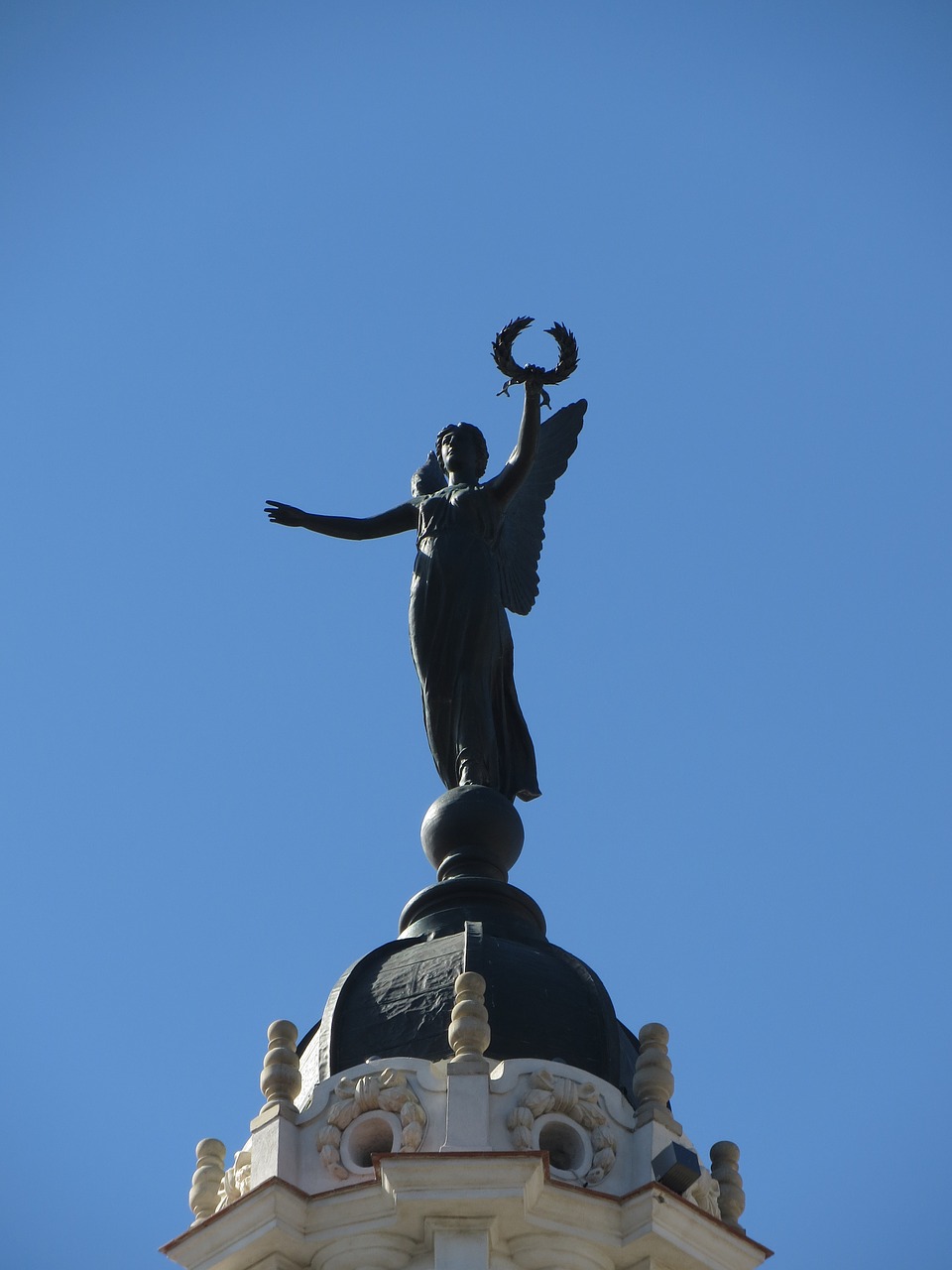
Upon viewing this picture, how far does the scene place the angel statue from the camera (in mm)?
28219

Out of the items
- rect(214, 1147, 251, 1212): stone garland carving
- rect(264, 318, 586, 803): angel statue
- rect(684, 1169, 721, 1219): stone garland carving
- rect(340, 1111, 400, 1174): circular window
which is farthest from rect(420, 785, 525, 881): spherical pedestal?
rect(684, 1169, 721, 1219): stone garland carving

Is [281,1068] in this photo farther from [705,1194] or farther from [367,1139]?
[705,1194]

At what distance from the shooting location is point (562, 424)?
31.5 meters

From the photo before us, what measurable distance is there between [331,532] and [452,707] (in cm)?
195

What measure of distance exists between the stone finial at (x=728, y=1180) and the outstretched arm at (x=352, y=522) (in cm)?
663

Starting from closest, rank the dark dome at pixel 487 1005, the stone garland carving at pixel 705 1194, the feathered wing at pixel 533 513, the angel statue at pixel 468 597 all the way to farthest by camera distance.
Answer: the stone garland carving at pixel 705 1194
the dark dome at pixel 487 1005
the angel statue at pixel 468 597
the feathered wing at pixel 533 513

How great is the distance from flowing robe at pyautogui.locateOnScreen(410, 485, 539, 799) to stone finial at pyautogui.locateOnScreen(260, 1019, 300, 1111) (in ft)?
12.6

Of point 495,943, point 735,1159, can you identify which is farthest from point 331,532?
point 735,1159

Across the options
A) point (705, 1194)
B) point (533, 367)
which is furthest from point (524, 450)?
point (705, 1194)

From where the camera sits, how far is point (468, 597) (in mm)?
28391

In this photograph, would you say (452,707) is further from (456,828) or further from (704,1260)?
(704,1260)

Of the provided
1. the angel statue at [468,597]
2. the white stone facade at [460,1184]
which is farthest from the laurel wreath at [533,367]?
the white stone facade at [460,1184]

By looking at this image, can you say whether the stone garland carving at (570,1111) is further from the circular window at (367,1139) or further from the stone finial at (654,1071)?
the circular window at (367,1139)

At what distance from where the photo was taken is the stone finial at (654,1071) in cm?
2447
